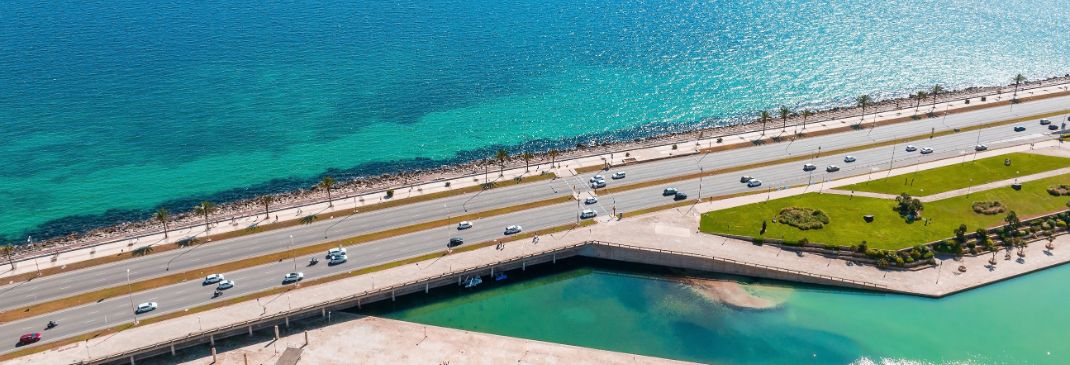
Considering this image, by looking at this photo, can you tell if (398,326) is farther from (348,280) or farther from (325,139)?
(325,139)

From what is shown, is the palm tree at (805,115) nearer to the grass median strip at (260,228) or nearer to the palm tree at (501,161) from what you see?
the grass median strip at (260,228)

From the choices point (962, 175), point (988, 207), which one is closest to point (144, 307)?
point (988, 207)

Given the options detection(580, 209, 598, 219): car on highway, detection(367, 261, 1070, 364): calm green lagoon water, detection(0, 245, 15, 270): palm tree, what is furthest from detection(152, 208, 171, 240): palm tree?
detection(580, 209, 598, 219): car on highway

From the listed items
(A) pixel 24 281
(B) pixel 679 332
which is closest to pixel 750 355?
(B) pixel 679 332

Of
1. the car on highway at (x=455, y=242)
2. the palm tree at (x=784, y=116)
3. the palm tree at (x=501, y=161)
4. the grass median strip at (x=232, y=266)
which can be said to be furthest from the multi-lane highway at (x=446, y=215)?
the palm tree at (x=784, y=116)

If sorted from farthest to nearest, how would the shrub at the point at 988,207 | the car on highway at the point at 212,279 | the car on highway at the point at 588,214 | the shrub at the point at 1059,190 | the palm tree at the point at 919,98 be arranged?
the palm tree at the point at 919,98
the shrub at the point at 1059,190
the shrub at the point at 988,207
the car on highway at the point at 588,214
the car on highway at the point at 212,279

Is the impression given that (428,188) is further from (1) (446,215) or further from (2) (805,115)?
(2) (805,115)
